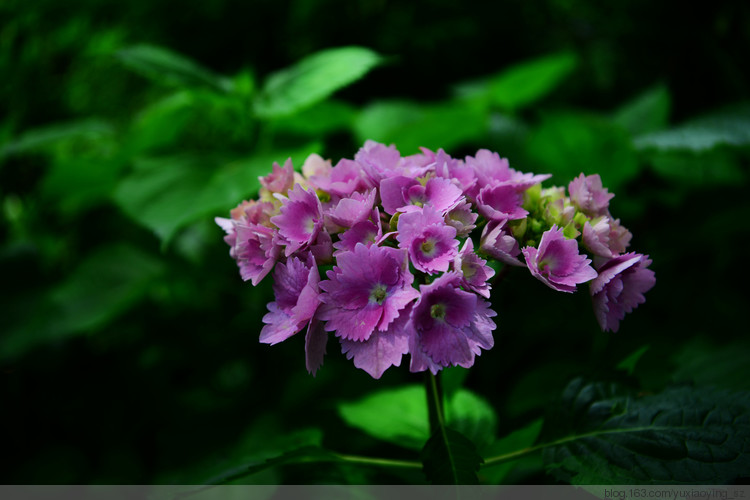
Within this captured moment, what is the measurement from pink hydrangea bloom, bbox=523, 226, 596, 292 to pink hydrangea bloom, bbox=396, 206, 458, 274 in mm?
109

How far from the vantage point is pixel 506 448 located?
2.92 ft

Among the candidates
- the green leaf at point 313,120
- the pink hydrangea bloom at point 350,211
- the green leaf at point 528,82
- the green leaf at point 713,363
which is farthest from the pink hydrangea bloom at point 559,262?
the green leaf at point 528,82

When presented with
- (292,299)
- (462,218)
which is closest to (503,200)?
(462,218)

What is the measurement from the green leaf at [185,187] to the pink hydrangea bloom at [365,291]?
1.63 feet

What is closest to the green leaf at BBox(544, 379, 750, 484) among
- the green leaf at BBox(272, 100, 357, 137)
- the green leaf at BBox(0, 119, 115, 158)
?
the green leaf at BBox(272, 100, 357, 137)

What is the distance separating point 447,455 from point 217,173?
90 centimetres

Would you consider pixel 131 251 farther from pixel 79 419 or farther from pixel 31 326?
pixel 79 419

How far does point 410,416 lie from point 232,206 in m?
0.59

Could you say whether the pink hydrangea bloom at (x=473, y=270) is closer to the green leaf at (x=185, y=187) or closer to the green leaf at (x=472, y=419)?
the green leaf at (x=472, y=419)

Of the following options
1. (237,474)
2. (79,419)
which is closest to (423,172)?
(237,474)

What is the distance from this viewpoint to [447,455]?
0.70 m

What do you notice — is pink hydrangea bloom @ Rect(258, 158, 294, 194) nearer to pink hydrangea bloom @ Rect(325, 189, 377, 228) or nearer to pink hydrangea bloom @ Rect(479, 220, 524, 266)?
pink hydrangea bloom @ Rect(325, 189, 377, 228)

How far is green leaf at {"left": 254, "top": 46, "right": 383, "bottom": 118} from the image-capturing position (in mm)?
1197

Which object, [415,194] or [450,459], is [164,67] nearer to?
[415,194]
